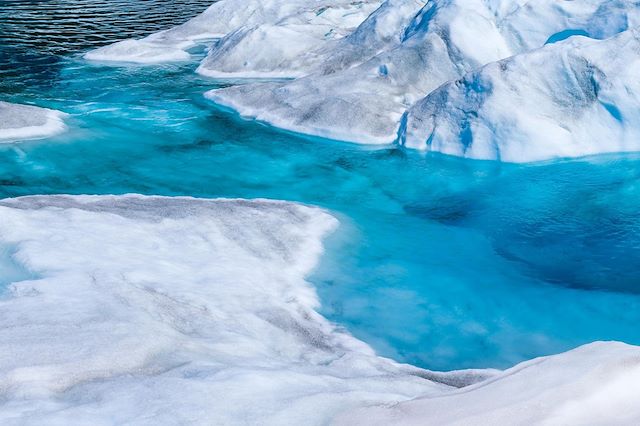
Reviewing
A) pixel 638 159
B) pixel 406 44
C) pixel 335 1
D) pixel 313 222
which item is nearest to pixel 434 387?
pixel 313 222

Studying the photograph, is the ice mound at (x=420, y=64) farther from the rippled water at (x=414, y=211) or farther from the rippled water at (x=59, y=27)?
the rippled water at (x=59, y=27)

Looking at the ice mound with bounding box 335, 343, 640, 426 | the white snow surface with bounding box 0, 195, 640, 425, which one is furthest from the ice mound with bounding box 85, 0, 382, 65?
the ice mound with bounding box 335, 343, 640, 426

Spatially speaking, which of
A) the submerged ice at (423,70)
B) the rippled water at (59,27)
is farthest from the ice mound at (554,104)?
the rippled water at (59,27)

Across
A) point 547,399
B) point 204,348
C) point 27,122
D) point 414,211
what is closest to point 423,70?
point 414,211

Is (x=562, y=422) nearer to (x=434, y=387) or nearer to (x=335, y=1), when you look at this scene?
(x=434, y=387)

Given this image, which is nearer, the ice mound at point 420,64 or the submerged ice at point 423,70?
the submerged ice at point 423,70

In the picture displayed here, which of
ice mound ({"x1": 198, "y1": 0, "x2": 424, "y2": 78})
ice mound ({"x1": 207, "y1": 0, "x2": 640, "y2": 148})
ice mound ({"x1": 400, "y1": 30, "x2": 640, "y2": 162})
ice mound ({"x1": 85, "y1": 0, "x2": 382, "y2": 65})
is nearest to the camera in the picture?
ice mound ({"x1": 400, "y1": 30, "x2": 640, "y2": 162})

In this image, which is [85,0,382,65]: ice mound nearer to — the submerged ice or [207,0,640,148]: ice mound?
the submerged ice
